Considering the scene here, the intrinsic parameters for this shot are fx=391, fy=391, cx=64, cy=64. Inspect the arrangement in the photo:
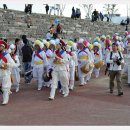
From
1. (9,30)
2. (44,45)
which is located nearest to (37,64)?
(44,45)

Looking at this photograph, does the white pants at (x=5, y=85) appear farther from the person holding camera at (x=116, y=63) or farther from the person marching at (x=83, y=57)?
the person marching at (x=83, y=57)

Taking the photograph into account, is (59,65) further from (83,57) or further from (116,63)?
(83,57)

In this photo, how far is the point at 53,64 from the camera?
40.8 ft

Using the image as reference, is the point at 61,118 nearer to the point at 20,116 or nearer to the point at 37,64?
the point at 20,116

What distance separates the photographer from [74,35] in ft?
109

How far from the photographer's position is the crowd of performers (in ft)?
38.0

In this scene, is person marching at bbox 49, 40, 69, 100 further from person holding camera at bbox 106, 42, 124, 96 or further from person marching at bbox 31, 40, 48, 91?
person holding camera at bbox 106, 42, 124, 96

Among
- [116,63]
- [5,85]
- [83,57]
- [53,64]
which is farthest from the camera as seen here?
[83,57]

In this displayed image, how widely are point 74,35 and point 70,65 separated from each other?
1939cm

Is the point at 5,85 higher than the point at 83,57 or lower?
lower

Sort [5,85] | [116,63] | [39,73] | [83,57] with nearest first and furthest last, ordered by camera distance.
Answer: [5,85], [116,63], [39,73], [83,57]

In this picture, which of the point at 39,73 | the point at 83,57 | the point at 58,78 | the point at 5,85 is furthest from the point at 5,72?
the point at 83,57

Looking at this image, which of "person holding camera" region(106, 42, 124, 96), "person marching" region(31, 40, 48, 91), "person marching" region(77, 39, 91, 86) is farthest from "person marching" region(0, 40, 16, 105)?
"person marching" region(77, 39, 91, 86)

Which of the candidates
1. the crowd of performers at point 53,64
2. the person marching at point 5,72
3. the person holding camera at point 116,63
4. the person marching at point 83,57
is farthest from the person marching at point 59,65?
the person marching at point 83,57
